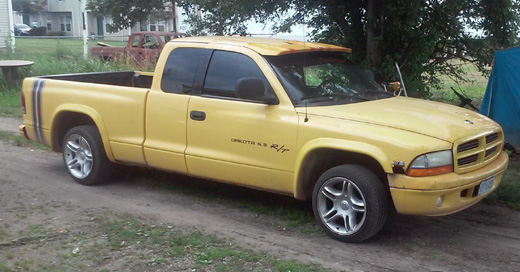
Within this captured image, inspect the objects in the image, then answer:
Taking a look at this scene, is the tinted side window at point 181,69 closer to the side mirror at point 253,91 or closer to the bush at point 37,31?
the side mirror at point 253,91

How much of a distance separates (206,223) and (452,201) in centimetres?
229

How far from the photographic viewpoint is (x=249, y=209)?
19.8 ft

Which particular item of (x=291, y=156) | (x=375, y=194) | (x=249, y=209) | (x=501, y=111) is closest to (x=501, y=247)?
(x=375, y=194)

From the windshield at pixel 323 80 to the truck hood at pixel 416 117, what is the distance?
8.2 inches

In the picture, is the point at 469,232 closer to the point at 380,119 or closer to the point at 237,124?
the point at 380,119

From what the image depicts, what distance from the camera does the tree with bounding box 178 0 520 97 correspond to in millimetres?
9812

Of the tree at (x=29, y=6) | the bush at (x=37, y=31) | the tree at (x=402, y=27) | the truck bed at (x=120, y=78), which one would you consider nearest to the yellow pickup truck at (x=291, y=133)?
the truck bed at (x=120, y=78)

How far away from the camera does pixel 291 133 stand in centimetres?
526

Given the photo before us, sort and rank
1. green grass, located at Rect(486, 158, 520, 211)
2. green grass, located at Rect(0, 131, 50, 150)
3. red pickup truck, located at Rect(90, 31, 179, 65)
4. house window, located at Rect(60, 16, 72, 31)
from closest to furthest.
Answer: green grass, located at Rect(486, 158, 520, 211)
green grass, located at Rect(0, 131, 50, 150)
red pickup truck, located at Rect(90, 31, 179, 65)
house window, located at Rect(60, 16, 72, 31)

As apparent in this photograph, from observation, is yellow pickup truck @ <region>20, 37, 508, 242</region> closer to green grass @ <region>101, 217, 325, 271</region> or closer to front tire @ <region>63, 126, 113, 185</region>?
front tire @ <region>63, 126, 113, 185</region>

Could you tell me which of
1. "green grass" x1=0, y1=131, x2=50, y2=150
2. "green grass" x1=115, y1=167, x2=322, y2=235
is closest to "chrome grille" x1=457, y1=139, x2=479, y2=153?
"green grass" x1=115, y1=167, x2=322, y2=235

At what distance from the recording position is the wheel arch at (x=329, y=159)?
15.7 feet

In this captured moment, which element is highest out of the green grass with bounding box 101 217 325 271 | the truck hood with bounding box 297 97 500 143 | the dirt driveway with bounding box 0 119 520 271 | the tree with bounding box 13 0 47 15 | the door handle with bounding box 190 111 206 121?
the tree with bounding box 13 0 47 15

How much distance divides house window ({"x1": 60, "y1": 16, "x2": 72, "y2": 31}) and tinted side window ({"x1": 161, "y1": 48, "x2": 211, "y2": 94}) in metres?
48.8
